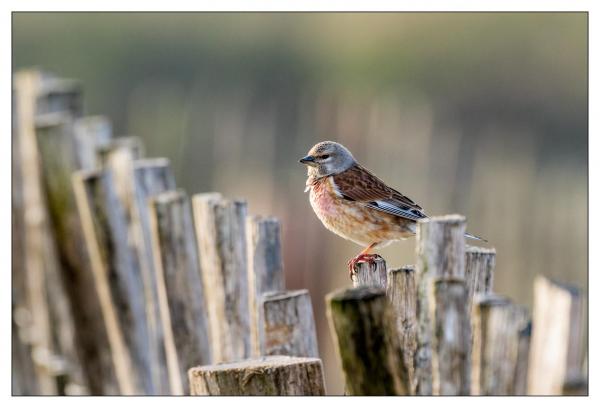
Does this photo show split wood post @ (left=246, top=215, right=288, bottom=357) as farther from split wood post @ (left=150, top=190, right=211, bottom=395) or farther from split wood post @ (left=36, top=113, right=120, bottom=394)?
split wood post @ (left=36, top=113, right=120, bottom=394)

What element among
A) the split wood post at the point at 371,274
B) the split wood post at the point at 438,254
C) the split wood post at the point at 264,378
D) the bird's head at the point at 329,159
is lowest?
the split wood post at the point at 264,378

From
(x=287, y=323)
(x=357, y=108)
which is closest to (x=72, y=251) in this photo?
(x=287, y=323)

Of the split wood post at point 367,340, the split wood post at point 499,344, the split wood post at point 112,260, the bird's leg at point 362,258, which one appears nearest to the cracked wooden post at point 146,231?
the split wood post at point 112,260

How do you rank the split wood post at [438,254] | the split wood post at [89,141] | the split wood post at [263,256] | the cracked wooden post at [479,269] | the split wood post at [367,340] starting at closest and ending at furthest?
the split wood post at [367,340]
the split wood post at [438,254]
the cracked wooden post at [479,269]
the split wood post at [263,256]
the split wood post at [89,141]

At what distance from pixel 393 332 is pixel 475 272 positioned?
27.0 inches

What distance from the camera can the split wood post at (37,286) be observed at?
5.26 m

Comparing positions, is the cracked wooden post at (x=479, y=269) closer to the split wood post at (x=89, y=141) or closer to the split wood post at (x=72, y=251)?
the split wood post at (x=72, y=251)

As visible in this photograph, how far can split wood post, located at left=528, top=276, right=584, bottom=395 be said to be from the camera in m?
2.46

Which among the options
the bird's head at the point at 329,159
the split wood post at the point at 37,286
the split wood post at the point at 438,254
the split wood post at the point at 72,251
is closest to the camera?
the split wood post at the point at 438,254

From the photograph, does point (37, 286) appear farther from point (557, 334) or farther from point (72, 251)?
point (557, 334)

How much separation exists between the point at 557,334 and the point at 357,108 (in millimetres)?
5553

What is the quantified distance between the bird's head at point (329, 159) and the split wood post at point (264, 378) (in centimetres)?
128
